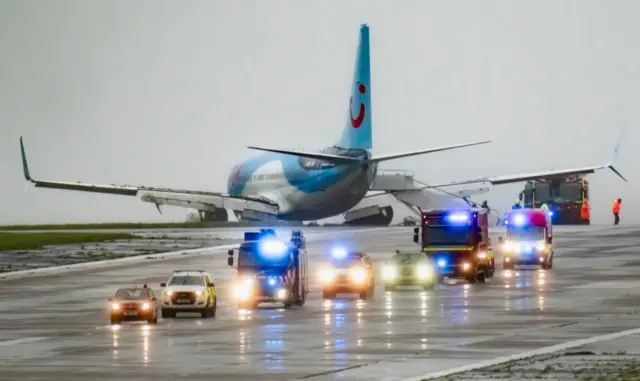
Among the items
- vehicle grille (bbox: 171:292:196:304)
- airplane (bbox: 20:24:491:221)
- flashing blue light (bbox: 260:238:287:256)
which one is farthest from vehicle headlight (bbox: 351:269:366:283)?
airplane (bbox: 20:24:491:221)

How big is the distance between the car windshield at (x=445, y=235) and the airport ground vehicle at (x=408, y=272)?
20.4 ft

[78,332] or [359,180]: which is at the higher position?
[359,180]

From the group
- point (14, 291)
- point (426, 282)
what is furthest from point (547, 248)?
point (14, 291)

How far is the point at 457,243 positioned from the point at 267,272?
20.7m

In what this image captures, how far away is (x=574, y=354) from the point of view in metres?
39.1

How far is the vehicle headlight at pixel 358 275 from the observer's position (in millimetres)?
69000

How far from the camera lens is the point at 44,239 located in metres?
126

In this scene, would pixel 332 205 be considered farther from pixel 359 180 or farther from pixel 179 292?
pixel 179 292

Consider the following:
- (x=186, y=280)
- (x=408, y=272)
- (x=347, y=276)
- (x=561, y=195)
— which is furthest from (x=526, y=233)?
(x=561, y=195)

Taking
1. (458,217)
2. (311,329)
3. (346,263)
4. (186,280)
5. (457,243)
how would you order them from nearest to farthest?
(311,329), (186,280), (346,263), (457,243), (458,217)

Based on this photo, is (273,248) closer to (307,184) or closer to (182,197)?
(307,184)

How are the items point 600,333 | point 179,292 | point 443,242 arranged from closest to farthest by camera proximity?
1. point 600,333
2. point 179,292
3. point 443,242

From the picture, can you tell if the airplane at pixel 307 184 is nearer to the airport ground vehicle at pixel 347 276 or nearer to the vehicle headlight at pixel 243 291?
the airport ground vehicle at pixel 347 276

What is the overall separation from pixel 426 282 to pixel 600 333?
92.8 feet
